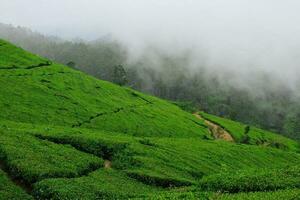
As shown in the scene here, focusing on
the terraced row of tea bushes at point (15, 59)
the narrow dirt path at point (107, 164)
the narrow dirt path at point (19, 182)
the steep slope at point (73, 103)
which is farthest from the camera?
the terraced row of tea bushes at point (15, 59)

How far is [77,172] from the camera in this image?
41.6 metres

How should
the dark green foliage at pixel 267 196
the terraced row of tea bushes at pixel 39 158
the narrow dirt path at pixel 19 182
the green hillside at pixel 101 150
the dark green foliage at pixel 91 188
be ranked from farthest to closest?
1. the terraced row of tea bushes at pixel 39 158
2. the narrow dirt path at pixel 19 182
3. the green hillside at pixel 101 150
4. the dark green foliage at pixel 91 188
5. the dark green foliage at pixel 267 196

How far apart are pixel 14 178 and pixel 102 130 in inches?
1361

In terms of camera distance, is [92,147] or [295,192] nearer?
[295,192]

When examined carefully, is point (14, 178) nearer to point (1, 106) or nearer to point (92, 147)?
point (92, 147)

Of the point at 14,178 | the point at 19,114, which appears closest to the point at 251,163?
the point at 19,114

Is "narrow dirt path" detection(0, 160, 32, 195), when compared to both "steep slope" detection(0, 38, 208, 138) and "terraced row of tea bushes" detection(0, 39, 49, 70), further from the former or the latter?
"terraced row of tea bushes" detection(0, 39, 49, 70)

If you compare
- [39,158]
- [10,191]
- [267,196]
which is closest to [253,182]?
[267,196]

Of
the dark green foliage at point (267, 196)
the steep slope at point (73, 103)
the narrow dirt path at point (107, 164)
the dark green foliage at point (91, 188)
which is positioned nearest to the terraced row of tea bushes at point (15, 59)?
the steep slope at point (73, 103)

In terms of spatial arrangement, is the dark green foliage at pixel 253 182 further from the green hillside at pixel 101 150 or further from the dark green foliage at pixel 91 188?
the dark green foliage at pixel 91 188

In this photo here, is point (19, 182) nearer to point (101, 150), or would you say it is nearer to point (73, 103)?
point (101, 150)

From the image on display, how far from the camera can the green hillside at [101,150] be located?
118ft

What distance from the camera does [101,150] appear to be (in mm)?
52906

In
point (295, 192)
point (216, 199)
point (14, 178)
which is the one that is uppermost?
point (295, 192)
